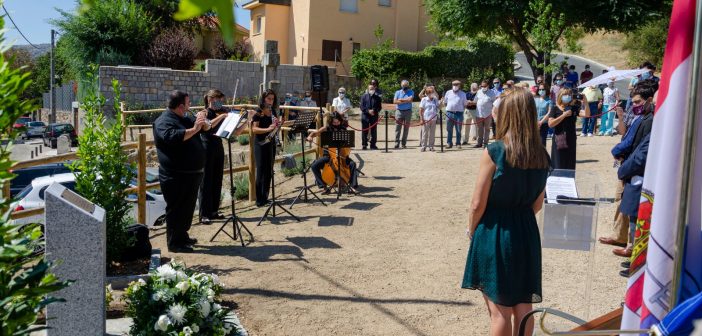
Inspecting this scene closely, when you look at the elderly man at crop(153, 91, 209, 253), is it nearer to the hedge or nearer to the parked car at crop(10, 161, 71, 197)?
the parked car at crop(10, 161, 71, 197)

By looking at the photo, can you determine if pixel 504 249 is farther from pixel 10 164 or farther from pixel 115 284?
pixel 115 284

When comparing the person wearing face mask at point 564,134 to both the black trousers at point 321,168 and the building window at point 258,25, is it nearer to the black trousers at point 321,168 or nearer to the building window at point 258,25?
the black trousers at point 321,168

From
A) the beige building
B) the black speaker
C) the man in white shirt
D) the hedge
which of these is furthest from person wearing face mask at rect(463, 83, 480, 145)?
the beige building

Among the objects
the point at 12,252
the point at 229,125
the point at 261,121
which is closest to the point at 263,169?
the point at 261,121

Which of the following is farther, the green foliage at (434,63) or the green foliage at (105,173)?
the green foliage at (434,63)

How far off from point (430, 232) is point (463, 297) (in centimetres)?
261

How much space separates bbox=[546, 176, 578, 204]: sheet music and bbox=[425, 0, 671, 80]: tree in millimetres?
21756

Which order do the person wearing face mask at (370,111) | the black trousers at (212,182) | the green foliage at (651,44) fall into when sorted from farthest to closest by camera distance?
the green foliage at (651,44)
the person wearing face mask at (370,111)
the black trousers at (212,182)

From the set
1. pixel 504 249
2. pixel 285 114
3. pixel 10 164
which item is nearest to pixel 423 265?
pixel 504 249

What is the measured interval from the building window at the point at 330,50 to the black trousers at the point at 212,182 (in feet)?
91.9

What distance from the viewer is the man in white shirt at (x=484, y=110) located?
1717cm

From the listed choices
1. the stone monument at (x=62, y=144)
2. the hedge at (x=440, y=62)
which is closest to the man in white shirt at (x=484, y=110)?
the hedge at (x=440, y=62)

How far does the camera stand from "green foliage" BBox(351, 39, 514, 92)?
106ft

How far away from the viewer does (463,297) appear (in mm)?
6484
